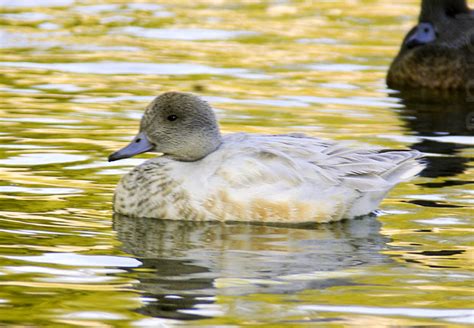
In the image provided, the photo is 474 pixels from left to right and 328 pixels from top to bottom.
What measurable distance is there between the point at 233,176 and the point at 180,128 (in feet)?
1.89

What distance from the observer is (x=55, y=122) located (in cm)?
1252

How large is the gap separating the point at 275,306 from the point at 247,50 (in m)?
10.5

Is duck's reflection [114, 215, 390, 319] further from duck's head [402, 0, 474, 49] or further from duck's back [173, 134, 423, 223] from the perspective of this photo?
duck's head [402, 0, 474, 49]

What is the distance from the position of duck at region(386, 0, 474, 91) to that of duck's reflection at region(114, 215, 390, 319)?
20.5 ft

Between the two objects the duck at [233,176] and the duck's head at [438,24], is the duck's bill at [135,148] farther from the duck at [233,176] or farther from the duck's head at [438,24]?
the duck's head at [438,24]

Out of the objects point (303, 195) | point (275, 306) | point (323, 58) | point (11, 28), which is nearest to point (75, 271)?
point (275, 306)

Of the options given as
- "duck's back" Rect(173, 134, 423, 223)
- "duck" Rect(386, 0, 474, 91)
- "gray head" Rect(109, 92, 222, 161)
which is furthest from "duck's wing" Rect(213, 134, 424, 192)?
"duck" Rect(386, 0, 474, 91)

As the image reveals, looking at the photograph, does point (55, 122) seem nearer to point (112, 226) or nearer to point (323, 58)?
point (112, 226)

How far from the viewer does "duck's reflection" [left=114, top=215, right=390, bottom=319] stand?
727cm

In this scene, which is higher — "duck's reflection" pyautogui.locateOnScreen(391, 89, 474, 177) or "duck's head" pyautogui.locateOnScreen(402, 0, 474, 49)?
"duck's head" pyautogui.locateOnScreen(402, 0, 474, 49)

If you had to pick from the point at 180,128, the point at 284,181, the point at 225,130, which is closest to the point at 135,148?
the point at 180,128

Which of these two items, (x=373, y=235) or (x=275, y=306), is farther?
(x=373, y=235)

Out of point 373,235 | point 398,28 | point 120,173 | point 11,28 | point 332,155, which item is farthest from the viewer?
point 398,28

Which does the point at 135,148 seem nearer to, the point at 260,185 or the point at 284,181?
the point at 260,185
